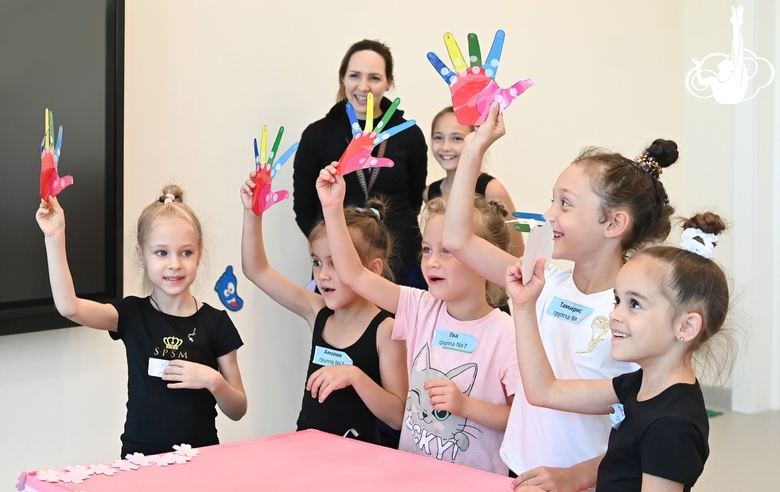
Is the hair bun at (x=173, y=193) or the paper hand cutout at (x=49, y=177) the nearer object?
the paper hand cutout at (x=49, y=177)

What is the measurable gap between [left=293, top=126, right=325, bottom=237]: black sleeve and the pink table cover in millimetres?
1658

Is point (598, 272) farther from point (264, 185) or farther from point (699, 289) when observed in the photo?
point (264, 185)

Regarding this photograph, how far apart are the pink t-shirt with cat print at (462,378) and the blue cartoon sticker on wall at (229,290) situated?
1491 mm

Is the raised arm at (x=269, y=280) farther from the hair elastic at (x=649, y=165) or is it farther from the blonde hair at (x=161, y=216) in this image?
the hair elastic at (x=649, y=165)

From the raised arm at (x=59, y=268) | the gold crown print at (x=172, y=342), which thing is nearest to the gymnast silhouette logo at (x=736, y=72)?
the gold crown print at (x=172, y=342)

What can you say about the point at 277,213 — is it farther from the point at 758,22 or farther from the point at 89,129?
the point at 758,22

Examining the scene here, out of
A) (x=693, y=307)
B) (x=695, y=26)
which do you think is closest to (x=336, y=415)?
(x=693, y=307)

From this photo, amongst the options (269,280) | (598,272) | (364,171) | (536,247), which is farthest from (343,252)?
(364,171)

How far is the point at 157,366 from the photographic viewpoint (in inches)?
81.9

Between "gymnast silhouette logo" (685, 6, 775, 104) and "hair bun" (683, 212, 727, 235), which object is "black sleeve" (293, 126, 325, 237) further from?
"gymnast silhouette logo" (685, 6, 775, 104)

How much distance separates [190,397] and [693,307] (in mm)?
1279

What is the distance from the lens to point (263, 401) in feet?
11.9

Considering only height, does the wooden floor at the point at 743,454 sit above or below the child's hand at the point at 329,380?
below

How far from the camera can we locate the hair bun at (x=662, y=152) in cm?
198
